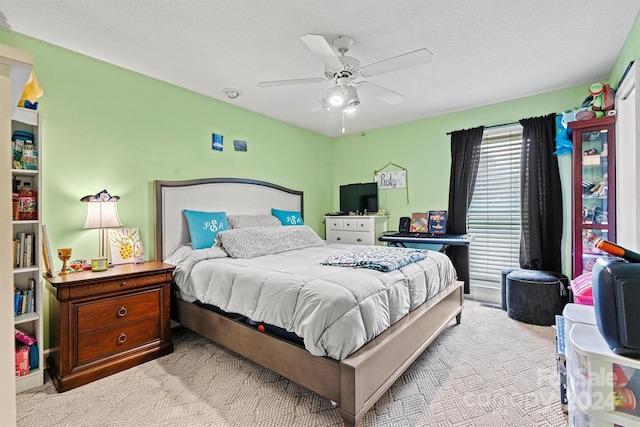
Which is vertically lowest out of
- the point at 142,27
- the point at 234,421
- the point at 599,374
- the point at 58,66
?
the point at 234,421

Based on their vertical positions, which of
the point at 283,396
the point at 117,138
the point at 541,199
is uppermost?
the point at 117,138

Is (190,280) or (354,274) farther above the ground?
(354,274)

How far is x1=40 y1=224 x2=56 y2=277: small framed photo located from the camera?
2080 mm

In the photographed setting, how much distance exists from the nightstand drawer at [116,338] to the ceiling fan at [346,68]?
2091 millimetres

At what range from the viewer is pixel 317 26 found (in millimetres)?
2111

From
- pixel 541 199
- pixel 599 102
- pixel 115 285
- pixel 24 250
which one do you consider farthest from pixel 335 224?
pixel 24 250

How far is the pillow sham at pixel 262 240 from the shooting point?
2.76 meters

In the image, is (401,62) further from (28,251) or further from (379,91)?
(28,251)

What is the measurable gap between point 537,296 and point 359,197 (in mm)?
2621

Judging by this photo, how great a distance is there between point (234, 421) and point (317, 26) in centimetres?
255

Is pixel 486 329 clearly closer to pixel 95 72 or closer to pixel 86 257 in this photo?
pixel 86 257

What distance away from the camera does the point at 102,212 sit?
2.41 metres

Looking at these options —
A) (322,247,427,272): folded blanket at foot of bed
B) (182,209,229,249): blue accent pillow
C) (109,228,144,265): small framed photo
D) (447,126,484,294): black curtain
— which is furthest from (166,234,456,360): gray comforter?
(447,126,484,294): black curtain

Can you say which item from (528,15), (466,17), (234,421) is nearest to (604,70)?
(528,15)
